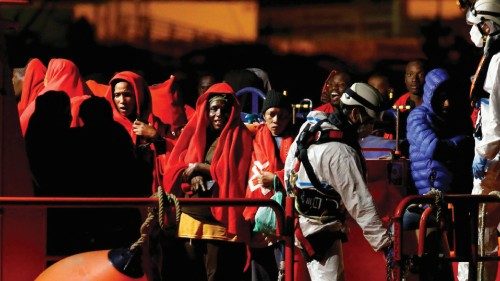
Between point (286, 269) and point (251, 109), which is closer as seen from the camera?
point (286, 269)

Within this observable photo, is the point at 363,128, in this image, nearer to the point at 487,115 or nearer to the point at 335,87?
the point at 487,115

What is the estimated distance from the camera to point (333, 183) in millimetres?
9992

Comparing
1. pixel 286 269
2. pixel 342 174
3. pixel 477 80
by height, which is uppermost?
pixel 477 80

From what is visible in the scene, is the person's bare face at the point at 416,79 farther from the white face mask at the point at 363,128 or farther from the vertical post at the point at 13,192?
the vertical post at the point at 13,192

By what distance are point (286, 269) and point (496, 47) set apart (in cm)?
244

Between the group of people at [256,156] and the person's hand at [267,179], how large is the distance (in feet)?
0.06

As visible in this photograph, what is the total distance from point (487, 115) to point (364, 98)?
2.97 feet

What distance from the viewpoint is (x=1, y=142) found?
946 cm

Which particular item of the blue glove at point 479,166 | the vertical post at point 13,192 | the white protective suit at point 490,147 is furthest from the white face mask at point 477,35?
the vertical post at point 13,192

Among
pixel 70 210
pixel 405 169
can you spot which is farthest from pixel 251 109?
pixel 70 210

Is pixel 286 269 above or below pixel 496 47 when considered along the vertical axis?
below

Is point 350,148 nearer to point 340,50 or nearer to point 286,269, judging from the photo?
point 286,269

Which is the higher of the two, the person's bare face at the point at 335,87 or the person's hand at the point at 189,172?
the person's bare face at the point at 335,87

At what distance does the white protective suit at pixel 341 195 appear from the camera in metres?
9.83
